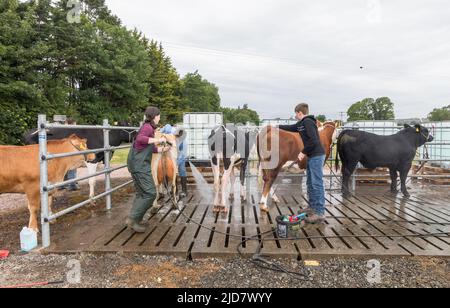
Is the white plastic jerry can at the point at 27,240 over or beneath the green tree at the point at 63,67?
beneath

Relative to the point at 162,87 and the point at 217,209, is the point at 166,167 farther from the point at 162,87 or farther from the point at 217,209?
the point at 162,87

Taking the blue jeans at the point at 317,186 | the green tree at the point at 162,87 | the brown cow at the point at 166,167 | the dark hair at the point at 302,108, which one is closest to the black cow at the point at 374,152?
the blue jeans at the point at 317,186

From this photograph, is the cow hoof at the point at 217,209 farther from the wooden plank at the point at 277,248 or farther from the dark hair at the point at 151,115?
the dark hair at the point at 151,115

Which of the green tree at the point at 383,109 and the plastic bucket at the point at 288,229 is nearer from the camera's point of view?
the plastic bucket at the point at 288,229

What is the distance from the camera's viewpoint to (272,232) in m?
4.48

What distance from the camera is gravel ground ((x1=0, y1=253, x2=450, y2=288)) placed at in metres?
3.11

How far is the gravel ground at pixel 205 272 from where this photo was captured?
3.11m

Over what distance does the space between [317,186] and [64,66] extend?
2774cm

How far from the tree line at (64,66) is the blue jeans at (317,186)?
50.1 feet

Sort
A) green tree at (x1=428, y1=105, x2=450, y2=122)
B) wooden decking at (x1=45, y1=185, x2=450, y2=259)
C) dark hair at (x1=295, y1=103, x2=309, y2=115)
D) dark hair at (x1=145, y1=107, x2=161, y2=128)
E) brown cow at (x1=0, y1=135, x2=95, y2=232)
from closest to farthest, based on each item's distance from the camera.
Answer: wooden decking at (x1=45, y1=185, x2=450, y2=259)
brown cow at (x1=0, y1=135, x2=95, y2=232)
dark hair at (x1=145, y1=107, x2=161, y2=128)
dark hair at (x1=295, y1=103, x2=309, y2=115)
green tree at (x1=428, y1=105, x2=450, y2=122)

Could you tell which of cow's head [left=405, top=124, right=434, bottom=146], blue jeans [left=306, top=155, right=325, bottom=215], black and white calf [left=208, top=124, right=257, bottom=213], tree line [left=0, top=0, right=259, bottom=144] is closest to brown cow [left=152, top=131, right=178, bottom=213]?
black and white calf [left=208, top=124, right=257, bottom=213]

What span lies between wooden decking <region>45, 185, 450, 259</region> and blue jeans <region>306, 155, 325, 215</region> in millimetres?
286

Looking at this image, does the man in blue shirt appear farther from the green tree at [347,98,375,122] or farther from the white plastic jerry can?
the green tree at [347,98,375,122]
